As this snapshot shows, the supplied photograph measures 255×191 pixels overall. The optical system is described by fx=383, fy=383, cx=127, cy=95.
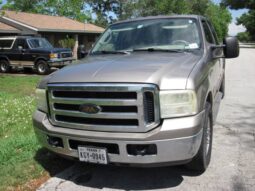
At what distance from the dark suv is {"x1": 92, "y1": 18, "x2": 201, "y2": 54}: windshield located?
498 inches

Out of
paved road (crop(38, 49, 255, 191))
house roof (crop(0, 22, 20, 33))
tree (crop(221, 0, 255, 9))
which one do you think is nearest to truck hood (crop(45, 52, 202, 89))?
paved road (crop(38, 49, 255, 191))

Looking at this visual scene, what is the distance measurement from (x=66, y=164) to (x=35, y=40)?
1516 cm

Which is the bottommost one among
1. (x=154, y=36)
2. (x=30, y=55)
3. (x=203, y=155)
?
(x=30, y=55)

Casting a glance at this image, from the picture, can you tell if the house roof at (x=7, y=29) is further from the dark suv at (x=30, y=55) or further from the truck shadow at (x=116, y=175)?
the truck shadow at (x=116, y=175)

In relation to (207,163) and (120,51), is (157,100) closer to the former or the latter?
(207,163)

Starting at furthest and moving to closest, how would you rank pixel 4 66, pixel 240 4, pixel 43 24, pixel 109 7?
1. pixel 240 4
2. pixel 109 7
3. pixel 43 24
4. pixel 4 66

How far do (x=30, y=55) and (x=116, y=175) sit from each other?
1511cm

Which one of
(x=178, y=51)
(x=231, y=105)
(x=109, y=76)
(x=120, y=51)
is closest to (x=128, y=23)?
(x=120, y=51)

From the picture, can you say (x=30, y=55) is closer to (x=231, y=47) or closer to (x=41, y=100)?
(x=231, y=47)

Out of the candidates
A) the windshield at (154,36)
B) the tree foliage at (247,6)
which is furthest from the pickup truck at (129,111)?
the tree foliage at (247,6)

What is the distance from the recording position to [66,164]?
5.27m

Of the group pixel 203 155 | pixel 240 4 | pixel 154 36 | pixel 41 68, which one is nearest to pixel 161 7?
pixel 240 4

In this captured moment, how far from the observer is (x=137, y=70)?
4.12 meters

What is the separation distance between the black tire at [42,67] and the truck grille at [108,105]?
14403mm
